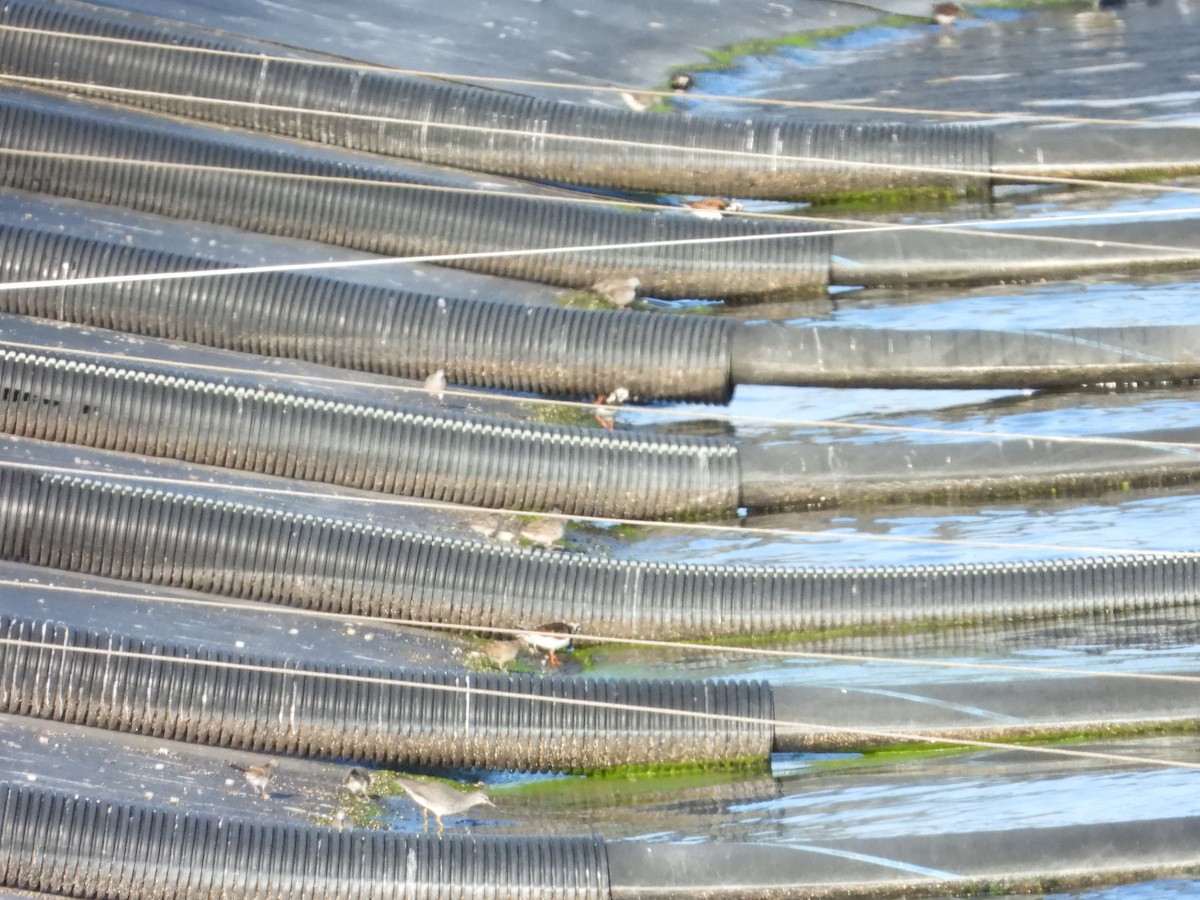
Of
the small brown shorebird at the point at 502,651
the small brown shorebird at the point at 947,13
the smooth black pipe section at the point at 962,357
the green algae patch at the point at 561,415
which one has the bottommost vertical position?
the small brown shorebird at the point at 502,651

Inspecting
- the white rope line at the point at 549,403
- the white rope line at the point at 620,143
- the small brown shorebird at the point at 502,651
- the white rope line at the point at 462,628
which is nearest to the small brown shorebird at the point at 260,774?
the white rope line at the point at 462,628

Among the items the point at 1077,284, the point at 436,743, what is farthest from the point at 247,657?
the point at 1077,284

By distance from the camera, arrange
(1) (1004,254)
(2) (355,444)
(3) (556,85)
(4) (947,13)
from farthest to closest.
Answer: (4) (947,13), (3) (556,85), (1) (1004,254), (2) (355,444)

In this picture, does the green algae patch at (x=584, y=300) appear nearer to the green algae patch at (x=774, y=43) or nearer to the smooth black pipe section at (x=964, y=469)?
the smooth black pipe section at (x=964, y=469)

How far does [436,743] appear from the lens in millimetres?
4344

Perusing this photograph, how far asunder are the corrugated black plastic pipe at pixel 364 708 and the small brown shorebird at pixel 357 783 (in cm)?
5

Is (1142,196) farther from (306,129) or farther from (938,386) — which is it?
(306,129)

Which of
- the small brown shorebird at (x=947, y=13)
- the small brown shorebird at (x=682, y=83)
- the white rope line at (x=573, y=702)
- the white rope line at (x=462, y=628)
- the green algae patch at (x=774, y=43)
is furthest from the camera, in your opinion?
the small brown shorebird at (x=947, y=13)

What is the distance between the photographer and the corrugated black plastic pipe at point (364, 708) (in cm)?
431

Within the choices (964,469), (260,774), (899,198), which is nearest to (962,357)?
(964,469)

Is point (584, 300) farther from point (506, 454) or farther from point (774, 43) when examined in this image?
point (774, 43)

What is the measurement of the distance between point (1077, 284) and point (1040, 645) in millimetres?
1708

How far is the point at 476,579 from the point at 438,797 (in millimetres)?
696

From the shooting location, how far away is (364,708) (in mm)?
4340
